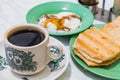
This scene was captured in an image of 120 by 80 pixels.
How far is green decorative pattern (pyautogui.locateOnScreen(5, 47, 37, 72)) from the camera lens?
17.9 inches

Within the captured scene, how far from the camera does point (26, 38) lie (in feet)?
1.56

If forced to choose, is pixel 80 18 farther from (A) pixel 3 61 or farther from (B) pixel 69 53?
(A) pixel 3 61

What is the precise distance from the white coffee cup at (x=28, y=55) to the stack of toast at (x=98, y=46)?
57 mm

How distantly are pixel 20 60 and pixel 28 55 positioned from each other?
0.8 inches

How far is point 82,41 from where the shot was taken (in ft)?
1.72

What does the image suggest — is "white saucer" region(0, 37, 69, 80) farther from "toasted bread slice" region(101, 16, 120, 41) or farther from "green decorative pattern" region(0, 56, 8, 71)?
"toasted bread slice" region(101, 16, 120, 41)

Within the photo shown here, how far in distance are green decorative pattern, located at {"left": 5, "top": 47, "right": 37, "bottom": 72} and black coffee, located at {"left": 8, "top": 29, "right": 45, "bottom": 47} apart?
0.6 inches

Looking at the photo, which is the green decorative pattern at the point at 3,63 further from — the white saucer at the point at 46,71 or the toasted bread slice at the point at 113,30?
the toasted bread slice at the point at 113,30

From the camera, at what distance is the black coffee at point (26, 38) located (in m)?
0.46

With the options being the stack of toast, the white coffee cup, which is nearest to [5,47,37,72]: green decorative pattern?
the white coffee cup

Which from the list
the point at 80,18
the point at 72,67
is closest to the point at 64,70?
the point at 72,67

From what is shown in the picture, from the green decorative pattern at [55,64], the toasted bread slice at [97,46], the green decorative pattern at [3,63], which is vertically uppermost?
the toasted bread slice at [97,46]

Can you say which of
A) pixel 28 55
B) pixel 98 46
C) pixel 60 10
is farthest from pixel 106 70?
pixel 60 10

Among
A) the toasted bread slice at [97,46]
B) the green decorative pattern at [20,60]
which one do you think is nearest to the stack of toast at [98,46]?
the toasted bread slice at [97,46]
